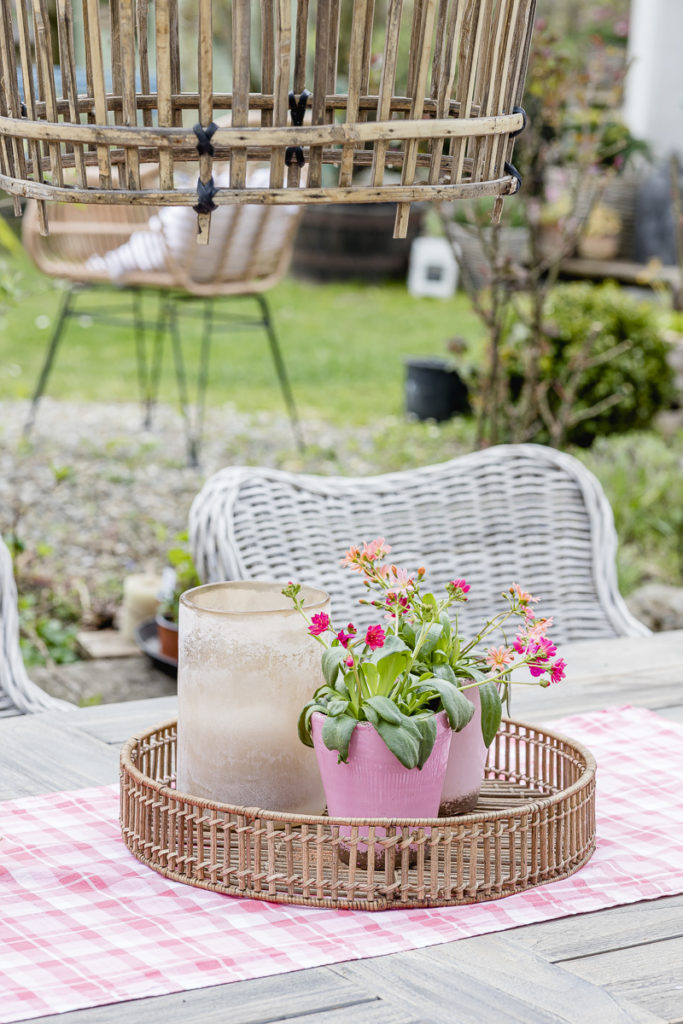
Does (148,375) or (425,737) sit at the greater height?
(425,737)

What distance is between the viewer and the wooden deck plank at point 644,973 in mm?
742

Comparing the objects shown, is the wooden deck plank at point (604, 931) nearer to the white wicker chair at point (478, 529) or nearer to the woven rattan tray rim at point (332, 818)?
the woven rattan tray rim at point (332, 818)

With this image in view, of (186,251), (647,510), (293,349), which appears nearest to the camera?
(647,510)

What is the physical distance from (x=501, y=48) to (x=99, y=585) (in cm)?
280

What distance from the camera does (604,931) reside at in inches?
32.5

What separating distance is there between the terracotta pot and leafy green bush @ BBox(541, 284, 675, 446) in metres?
2.33

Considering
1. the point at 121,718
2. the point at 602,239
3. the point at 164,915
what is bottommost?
the point at 602,239

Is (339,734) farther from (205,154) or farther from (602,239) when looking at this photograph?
(602,239)

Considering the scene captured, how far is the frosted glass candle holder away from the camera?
92 cm

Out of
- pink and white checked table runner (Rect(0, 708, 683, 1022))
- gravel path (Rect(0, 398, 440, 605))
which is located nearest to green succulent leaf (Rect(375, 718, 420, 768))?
pink and white checked table runner (Rect(0, 708, 683, 1022))

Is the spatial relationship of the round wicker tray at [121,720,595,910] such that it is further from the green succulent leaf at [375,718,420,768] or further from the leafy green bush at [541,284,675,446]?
the leafy green bush at [541,284,675,446]

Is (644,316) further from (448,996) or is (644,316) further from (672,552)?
(448,996)

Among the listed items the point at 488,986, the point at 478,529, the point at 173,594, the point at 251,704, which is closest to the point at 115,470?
the point at 173,594

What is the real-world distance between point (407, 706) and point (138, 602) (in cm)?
215
